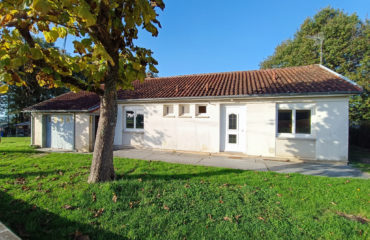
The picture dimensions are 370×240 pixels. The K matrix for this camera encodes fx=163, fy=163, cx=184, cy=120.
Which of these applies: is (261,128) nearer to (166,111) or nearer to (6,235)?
(166,111)

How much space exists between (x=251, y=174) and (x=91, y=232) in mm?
4663

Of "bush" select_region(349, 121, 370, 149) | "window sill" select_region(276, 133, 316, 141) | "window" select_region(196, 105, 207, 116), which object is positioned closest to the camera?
"window sill" select_region(276, 133, 316, 141)

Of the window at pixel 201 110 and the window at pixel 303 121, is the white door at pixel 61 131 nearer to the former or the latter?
the window at pixel 201 110

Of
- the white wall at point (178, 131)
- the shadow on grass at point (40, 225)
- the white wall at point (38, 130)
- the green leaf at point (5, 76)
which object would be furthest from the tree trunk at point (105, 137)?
the white wall at point (38, 130)

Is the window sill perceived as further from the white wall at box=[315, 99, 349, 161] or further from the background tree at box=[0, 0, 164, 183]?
the background tree at box=[0, 0, 164, 183]

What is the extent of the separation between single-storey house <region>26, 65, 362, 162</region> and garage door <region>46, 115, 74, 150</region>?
0.06 m

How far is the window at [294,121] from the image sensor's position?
775cm

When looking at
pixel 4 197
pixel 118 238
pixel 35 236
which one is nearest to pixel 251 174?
pixel 118 238

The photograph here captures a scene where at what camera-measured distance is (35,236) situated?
102 inches

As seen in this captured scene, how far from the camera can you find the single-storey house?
739cm

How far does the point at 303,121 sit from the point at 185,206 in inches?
288

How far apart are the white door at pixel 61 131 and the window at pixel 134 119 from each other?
334 cm

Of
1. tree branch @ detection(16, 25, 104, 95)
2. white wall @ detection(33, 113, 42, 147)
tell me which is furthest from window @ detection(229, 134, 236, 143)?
white wall @ detection(33, 113, 42, 147)

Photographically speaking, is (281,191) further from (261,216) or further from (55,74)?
(55,74)
